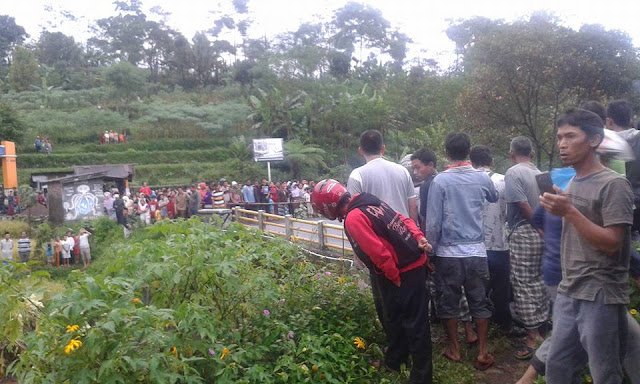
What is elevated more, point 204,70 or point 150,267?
point 204,70

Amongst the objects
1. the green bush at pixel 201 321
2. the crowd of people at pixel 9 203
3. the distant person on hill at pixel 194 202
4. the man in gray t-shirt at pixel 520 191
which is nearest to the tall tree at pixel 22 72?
the crowd of people at pixel 9 203

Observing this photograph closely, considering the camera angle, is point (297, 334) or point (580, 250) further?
point (297, 334)

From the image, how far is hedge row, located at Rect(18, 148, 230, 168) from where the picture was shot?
30.6 m

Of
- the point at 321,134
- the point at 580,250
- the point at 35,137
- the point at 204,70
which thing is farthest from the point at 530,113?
the point at 204,70

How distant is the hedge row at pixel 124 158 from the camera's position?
30.6 m

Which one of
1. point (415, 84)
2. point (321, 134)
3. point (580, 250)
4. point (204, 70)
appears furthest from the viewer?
point (204, 70)

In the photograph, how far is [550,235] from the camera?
10.6 ft

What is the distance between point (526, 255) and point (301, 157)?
24896mm

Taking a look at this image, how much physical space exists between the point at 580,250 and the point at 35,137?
35.3 meters

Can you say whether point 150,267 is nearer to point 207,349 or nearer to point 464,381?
point 207,349

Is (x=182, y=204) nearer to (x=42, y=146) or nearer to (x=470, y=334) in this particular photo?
(x=470, y=334)

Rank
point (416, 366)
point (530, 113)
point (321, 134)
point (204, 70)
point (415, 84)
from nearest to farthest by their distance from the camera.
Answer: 1. point (416, 366)
2. point (530, 113)
3. point (415, 84)
4. point (321, 134)
5. point (204, 70)

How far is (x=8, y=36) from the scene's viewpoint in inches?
2295

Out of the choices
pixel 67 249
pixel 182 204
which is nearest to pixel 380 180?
pixel 182 204
